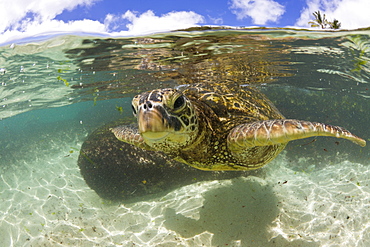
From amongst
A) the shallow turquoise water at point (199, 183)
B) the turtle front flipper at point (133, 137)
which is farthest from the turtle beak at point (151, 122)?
the shallow turquoise water at point (199, 183)

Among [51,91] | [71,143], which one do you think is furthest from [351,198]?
[51,91]

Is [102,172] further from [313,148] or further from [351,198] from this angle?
[313,148]

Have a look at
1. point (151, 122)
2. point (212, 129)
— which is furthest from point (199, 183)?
point (151, 122)

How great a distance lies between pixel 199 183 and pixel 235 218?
5.66 feet

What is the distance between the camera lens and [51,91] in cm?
1248

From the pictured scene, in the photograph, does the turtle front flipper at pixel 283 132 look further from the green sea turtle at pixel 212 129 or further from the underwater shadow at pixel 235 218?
the underwater shadow at pixel 235 218

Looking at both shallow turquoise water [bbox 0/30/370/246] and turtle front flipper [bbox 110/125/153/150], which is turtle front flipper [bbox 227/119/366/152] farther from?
shallow turquoise water [bbox 0/30/370/246]

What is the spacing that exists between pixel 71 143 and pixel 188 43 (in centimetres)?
867

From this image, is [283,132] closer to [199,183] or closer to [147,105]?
[147,105]

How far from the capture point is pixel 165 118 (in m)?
2.70

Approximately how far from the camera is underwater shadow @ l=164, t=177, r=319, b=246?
447 cm

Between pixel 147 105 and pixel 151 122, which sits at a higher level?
pixel 147 105

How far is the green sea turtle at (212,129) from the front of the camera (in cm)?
274

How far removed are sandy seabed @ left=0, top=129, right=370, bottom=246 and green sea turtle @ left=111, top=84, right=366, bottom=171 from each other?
4.85ft
